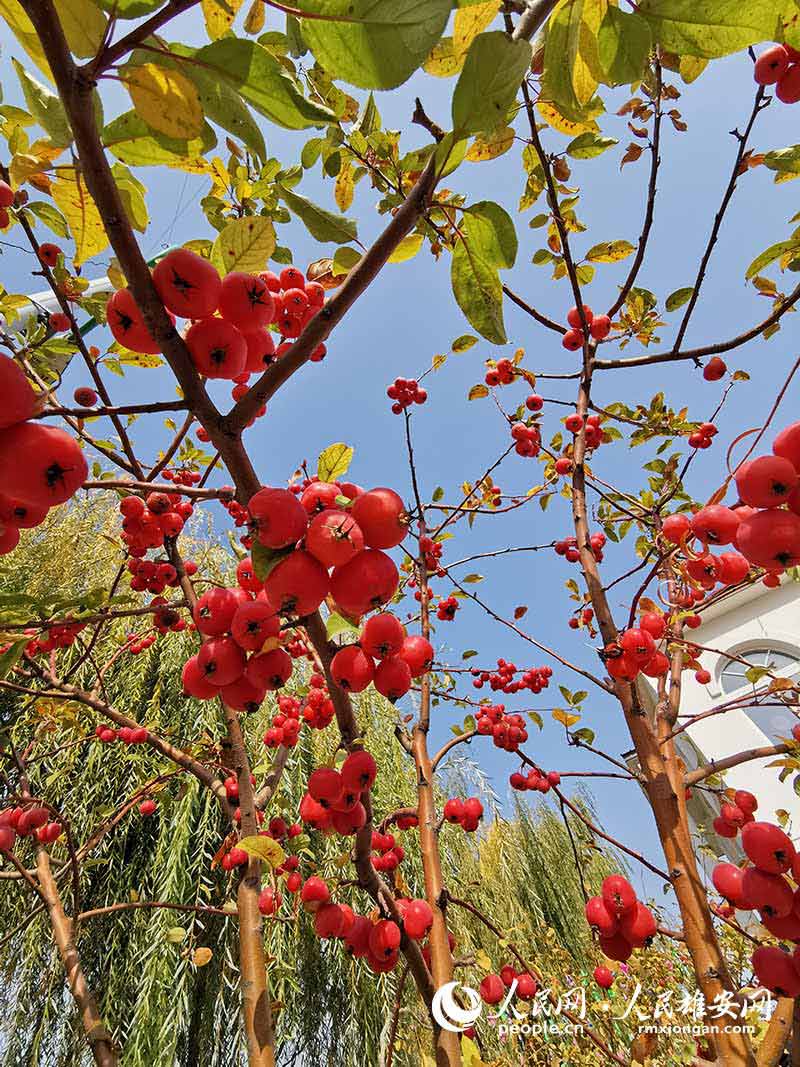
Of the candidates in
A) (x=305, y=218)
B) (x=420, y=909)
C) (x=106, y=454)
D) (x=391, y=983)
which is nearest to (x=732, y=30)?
(x=305, y=218)

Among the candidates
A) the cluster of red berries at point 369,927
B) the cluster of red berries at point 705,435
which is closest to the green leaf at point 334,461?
the cluster of red berries at point 369,927

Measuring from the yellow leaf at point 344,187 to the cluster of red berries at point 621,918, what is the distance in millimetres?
1748

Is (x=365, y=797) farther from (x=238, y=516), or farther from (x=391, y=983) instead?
(x=391, y=983)

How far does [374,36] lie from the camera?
481 mm

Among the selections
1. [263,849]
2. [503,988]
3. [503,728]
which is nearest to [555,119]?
[263,849]

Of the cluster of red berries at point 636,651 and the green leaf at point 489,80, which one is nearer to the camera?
the green leaf at point 489,80

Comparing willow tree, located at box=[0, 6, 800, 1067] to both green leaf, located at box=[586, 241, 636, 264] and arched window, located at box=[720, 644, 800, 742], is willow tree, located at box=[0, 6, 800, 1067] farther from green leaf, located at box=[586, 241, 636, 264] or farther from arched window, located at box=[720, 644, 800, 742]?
arched window, located at box=[720, 644, 800, 742]

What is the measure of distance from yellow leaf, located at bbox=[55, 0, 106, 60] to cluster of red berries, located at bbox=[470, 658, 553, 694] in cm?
268

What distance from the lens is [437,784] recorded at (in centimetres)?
473

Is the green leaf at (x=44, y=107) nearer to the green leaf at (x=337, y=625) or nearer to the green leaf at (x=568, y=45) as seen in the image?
the green leaf at (x=568, y=45)

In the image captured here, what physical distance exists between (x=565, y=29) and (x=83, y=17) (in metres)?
0.50

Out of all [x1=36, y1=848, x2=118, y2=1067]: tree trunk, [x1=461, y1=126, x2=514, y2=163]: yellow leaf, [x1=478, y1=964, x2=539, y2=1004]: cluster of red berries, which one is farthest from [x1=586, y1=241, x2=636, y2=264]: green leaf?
[x1=36, y1=848, x2=118, y2=1067]: tree trunk

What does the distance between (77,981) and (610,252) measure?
8.80ft

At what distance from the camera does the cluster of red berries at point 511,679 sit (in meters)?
2.89
